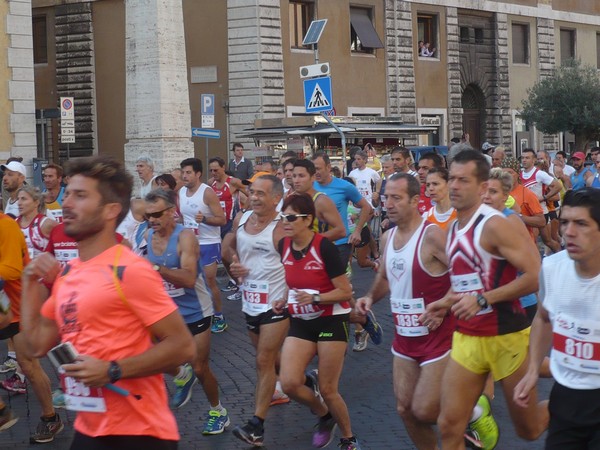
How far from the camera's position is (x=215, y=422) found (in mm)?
8164

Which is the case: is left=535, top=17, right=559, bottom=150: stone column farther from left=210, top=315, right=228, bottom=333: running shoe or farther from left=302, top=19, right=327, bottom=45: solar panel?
left=210, top=315, right=228, bottom=333: running shoe

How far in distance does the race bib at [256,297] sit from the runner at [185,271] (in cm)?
31

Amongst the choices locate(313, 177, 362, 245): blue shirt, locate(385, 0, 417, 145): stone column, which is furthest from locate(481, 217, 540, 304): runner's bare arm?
locate(385, 0, 417, 145): stone column

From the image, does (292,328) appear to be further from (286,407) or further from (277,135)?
(277,135)

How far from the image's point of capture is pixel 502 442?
25.5 feet

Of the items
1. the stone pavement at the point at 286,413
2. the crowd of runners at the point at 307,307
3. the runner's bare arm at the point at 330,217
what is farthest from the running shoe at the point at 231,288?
the runner's bare arm at the point at 330,217

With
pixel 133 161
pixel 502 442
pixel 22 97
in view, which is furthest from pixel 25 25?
pixel 502 442

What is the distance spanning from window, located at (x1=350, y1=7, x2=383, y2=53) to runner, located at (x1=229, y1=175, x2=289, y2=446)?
2764cm

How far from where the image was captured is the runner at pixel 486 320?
6090 millimetres

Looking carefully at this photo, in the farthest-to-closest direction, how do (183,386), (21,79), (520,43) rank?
(520,43), (21,79), (183,386)

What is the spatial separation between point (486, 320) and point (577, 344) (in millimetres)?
1128

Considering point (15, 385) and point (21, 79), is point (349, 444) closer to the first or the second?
point (15, 385)

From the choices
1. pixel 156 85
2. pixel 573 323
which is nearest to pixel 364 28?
pixel 156 85

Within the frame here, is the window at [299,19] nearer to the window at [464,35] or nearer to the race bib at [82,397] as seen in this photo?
the window at [464,35]
